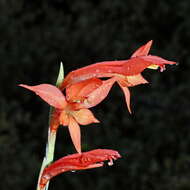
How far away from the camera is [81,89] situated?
2.84ft

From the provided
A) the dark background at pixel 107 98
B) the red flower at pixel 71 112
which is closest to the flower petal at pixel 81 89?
the red flower at pixel 71 112

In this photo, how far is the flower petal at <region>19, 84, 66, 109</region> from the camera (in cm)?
80

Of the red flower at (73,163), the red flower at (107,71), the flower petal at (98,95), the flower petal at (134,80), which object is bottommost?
the red flower at (73,163)

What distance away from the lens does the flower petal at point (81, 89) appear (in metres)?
0.86

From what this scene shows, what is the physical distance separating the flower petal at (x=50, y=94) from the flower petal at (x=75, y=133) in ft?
0.15

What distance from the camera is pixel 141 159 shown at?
8.78 ft

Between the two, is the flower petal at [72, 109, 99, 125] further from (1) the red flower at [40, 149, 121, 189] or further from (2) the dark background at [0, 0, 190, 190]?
(2) the dark background at [0, 0, 190, 190]

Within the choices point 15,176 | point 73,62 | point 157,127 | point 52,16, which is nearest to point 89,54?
point 73,62

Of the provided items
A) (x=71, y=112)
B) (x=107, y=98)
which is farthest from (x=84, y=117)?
(x=107, y=98)

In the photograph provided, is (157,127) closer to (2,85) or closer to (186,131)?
(186,131)

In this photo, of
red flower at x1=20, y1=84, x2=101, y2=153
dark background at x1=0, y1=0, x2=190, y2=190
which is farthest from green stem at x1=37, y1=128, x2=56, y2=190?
dark background at x1=0, y1=0, x2=190, y2=190

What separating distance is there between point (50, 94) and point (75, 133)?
3.3 inches

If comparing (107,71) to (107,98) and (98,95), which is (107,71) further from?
(107,98)

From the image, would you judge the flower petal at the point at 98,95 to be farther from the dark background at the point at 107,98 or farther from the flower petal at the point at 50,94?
the dark background at the point at 107,98
